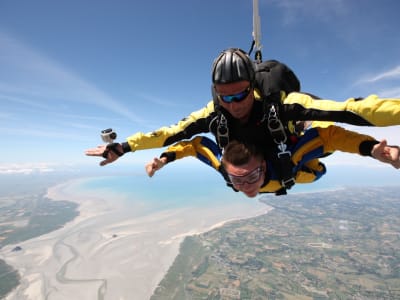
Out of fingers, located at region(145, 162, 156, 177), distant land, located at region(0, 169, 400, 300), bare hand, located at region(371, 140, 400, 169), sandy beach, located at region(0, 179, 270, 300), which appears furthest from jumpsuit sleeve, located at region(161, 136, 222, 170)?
sandy beach, located at region(0, 179, 270, 300)

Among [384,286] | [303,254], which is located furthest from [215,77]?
Result: [303,254]

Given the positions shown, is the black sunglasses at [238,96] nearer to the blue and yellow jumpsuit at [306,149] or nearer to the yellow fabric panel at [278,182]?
the blue and yellow jumpsuit at [306,149]

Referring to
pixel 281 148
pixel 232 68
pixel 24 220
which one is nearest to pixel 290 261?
pixel 281 148

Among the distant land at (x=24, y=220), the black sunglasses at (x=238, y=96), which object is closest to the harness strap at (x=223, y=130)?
the black sunglasses at (x=238, y=96)

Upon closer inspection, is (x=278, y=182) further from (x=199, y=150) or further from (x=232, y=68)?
(x=232, y=68)

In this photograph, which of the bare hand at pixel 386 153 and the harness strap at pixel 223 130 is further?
the harness strap at pixel 223 130

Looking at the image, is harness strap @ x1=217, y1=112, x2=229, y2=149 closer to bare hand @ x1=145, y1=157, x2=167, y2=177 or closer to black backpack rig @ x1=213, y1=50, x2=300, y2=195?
black backpack rig @ x1=213, y1=50, x2=300, y2=195
